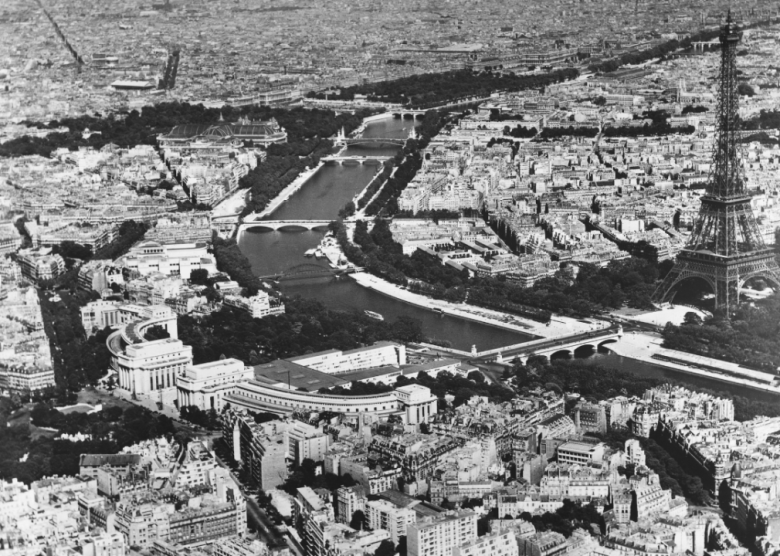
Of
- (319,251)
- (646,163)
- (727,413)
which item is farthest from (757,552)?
(646,163)

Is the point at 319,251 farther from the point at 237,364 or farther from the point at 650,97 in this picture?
the point at 650,97

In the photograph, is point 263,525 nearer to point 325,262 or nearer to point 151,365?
point 151,365

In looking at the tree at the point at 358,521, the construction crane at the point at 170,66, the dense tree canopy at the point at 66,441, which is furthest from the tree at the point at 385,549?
the construction crane at the point at 170,66

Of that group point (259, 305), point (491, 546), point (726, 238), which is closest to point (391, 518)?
point (491, 546)

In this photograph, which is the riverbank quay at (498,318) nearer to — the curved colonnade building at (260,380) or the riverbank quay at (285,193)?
the curved colonnade building at (260,380)

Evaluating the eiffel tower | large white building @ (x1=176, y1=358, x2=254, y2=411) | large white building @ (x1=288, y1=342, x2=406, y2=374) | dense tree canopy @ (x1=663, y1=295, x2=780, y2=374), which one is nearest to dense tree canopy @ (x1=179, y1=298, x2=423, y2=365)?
large white building @ (x1=288, y1=342, x2=406, y2=374)
